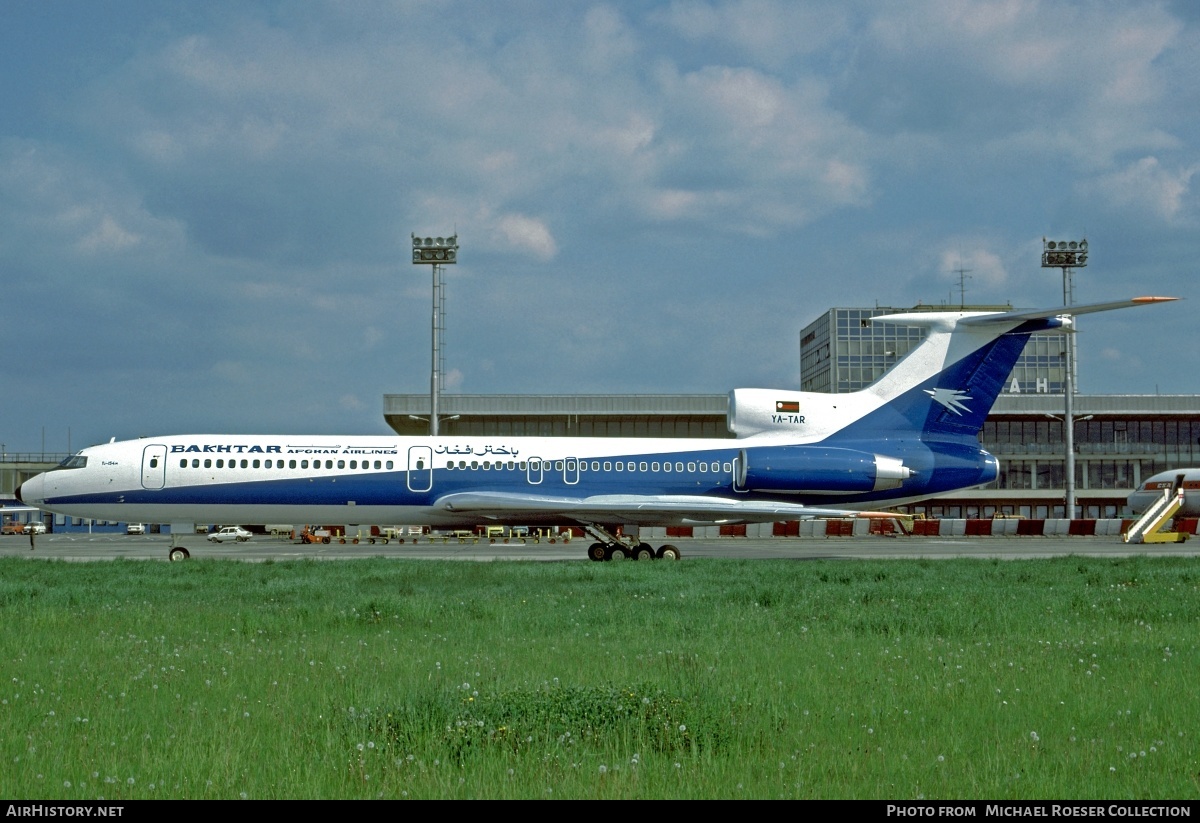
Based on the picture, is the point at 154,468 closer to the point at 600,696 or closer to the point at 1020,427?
the point at 600,696

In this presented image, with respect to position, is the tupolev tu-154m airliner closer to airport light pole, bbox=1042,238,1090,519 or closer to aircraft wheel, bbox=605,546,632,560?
aircraft wheel, bbox=605,546,632,560

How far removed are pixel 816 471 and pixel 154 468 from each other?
54.6 ft

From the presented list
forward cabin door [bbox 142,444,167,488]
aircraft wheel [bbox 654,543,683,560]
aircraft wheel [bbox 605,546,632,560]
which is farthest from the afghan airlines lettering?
forward cabin door [bbox 142,444,167,488]

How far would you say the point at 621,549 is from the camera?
92.1 ft

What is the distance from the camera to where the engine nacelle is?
27.1 m

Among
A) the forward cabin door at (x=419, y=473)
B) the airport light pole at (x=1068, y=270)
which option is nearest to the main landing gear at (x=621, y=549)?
the forward cabin door at (x=419, y=473)

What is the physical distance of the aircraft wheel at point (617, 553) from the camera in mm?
27703

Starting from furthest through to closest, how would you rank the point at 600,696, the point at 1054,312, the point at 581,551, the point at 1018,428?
the point at 1018,428 < the point at 581,551 < the point at 1054,312 < the point at 600,696

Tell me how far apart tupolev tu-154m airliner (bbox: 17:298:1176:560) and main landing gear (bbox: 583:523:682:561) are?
0.05 meters

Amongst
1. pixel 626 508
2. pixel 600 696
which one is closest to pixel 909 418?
pixel 626 508

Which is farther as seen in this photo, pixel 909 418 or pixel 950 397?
pixel 909 418

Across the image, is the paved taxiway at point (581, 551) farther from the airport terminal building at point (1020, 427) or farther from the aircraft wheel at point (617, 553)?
the airport terminal building at point (1020, 427)

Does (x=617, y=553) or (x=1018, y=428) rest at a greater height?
(x=1018, y=428)

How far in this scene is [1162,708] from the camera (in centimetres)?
706
